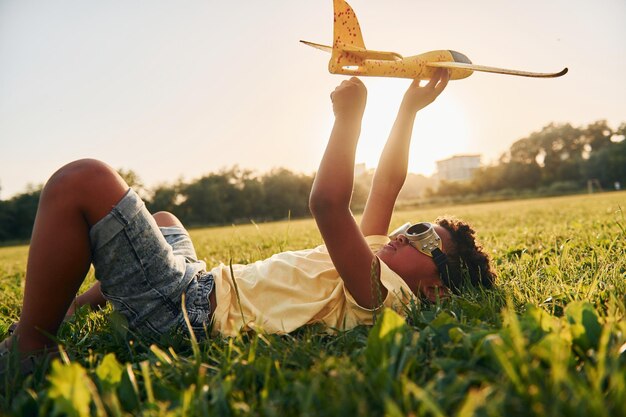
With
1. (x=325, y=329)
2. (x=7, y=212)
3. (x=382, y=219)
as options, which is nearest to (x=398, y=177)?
(x=382, y=219)

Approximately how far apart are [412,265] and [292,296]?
0.60m

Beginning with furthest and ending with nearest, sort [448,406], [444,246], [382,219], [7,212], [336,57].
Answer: [7,212] < [382,219] < [444,246] < [336,57] < [448,406]

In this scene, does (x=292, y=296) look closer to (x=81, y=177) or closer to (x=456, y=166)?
(x=81, y=177)

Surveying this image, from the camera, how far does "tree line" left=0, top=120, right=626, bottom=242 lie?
50.7m

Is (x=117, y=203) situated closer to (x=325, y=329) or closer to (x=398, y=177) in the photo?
(x=325, y=329)

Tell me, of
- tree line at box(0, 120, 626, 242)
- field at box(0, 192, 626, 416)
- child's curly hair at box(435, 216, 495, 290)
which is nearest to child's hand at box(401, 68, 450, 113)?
child's curly hair at box(435, 216, 495, 290)

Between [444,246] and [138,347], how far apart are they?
4.97 feet

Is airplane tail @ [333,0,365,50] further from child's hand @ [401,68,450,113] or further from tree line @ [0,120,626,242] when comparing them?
tree line @ [0,120,626,242]

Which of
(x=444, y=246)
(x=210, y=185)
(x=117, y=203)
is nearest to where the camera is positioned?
(x=117, y=203)

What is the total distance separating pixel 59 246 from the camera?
169 centimetres

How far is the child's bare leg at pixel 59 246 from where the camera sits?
5.52 feet

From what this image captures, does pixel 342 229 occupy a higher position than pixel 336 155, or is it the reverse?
pixel 336 155

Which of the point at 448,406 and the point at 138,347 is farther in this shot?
the point at 138,347

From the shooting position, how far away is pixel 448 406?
3.02 ft
